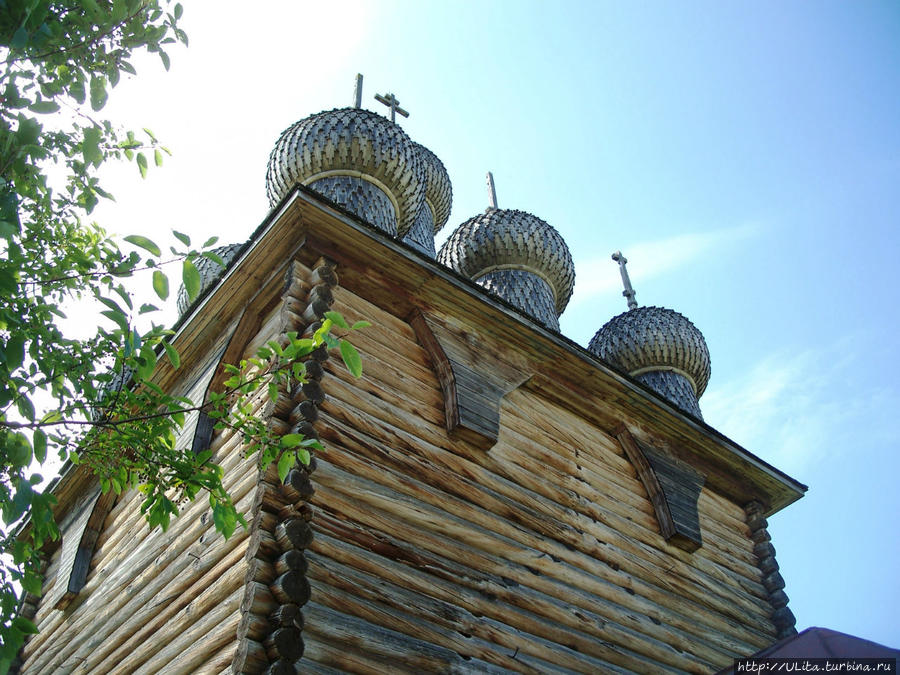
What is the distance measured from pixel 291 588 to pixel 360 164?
5248 millimetres

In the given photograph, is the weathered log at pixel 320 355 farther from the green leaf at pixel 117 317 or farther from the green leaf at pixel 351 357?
the green leaf at pixel 117 317

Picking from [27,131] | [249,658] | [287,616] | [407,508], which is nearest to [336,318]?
[27,131]

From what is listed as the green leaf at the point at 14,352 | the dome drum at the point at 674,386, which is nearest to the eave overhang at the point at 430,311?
the green leaf at the point at 14,352

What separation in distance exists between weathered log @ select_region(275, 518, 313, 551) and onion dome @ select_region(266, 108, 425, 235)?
436 centimetres

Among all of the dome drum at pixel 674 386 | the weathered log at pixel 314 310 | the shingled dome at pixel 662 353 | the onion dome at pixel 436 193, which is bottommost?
the weathered log at pixel 314 310

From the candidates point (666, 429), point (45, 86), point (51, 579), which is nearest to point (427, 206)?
point (666, 429)

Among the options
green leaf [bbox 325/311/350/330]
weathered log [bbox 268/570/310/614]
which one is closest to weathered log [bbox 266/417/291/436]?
weathered log [bbox 268/570/310/614]

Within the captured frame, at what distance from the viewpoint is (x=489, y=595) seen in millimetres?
4988

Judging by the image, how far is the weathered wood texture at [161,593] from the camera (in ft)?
13.9

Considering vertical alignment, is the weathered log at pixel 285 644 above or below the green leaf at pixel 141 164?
below

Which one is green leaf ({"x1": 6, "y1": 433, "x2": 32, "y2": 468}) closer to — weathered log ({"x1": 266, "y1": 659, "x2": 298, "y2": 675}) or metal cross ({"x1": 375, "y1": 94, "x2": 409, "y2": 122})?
weathered log ({"x1": 266, "y1": 659, "x2": 298, "y2": 675})

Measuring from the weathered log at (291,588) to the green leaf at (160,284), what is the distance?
1.66 m

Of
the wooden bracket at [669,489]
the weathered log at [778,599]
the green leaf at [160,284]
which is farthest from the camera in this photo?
the weathered log at [778,599]

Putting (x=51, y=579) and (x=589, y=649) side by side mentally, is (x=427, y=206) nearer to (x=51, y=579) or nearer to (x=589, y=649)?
(x=51, y=579)
